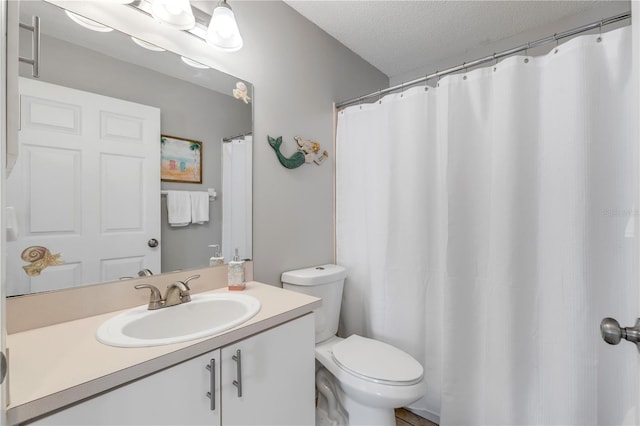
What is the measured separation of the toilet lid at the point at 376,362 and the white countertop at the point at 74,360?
1.83ft

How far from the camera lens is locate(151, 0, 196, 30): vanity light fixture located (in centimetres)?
110

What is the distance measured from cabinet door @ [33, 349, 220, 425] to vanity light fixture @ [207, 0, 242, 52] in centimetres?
125

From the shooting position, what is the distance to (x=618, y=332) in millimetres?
590

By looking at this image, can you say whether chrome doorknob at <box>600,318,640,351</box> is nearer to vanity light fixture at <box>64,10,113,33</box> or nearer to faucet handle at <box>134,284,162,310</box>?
faucet handle at <box>134,284,162,310</box>

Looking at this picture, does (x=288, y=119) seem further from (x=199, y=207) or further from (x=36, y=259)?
(x=36, y=259)

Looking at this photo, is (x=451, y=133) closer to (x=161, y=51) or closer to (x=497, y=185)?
(x=497, y=185)

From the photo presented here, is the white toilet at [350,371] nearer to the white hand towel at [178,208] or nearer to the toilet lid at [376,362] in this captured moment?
the toilet lid at [376,362]

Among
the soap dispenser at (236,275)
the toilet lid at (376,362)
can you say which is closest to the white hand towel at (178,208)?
the soap dispenser at (236,275)

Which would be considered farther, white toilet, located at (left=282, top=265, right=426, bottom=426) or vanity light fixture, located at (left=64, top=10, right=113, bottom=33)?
white toilet, located at (left=282, top=265, right=426, bottom=426)

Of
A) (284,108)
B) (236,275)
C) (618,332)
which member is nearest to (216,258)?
(236,275)

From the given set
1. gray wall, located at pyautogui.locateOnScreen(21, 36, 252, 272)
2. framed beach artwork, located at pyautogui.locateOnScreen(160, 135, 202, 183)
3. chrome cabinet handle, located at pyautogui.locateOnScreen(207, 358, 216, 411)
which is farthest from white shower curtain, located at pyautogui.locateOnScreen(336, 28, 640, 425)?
chrome cabinet handle, located at pyautogui.locateOnScreen(207, 358, 216, 411)

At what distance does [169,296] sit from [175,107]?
0.81 m

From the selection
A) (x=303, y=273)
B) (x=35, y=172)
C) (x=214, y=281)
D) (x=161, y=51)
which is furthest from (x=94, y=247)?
(x=303, y=273)

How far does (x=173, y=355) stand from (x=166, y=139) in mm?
886
